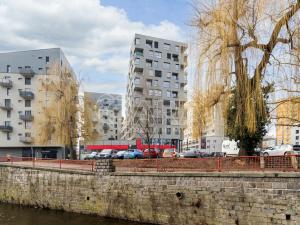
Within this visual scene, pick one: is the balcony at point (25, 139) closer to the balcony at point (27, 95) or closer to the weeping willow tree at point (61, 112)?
the balcony at point (27, 95)

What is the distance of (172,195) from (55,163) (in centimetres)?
1125

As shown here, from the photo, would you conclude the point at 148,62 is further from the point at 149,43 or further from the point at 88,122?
the point at 88,122

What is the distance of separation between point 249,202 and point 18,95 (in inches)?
2191

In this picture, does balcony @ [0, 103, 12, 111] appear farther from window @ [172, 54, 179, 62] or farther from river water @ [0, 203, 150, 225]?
river water @ [0, 203, 150, 225]

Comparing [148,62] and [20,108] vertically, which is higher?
[148,62]

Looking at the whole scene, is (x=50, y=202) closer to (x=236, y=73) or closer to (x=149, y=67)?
(x=236, y=73)

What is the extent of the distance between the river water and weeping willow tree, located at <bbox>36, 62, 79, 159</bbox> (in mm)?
14079

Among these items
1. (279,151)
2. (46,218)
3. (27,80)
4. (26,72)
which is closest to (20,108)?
(27,80)

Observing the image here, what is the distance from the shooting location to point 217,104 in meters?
19.5

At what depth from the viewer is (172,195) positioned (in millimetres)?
18281

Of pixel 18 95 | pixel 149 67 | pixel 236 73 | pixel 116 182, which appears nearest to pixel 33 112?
pixel 18 95

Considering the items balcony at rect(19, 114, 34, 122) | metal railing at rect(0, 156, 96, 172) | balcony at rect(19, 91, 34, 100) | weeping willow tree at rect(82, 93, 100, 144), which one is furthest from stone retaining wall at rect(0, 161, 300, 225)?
balcony at rect(19, 91, 34, 100)

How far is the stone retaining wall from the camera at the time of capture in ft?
48.3

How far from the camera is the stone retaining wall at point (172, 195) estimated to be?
48.3 feet
